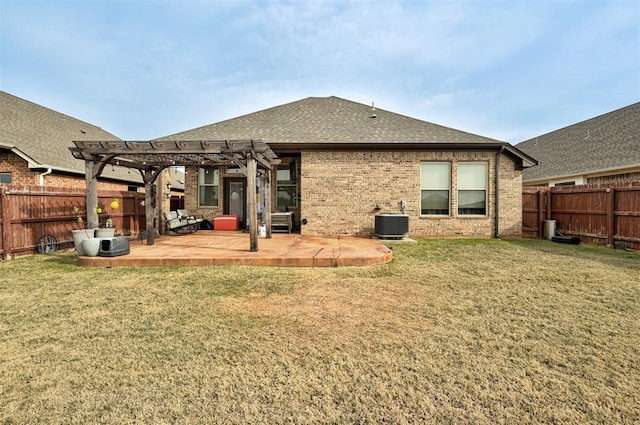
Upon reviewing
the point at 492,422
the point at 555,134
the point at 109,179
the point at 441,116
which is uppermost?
the point at 441,116

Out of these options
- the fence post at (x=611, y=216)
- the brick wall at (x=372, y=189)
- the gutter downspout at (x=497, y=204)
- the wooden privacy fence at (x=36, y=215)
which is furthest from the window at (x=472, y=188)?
the wooden privacy fence at (x=36, y=215)

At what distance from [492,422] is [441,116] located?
24.2 m

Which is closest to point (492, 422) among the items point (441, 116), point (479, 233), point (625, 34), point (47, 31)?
point (479, 233)

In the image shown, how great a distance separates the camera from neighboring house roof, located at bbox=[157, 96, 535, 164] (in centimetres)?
1052

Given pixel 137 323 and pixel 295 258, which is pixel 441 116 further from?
pixel 137 323

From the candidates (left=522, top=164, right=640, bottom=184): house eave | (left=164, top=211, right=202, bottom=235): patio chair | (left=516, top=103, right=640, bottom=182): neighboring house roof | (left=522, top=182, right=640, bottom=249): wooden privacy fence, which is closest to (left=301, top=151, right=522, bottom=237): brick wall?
(left=522, top=182, right=640, bottom=249): wooden privacy fence

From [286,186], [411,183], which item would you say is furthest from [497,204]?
[286,186]

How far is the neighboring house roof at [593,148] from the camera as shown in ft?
42.0

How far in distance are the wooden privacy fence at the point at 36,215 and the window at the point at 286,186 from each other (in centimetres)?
577

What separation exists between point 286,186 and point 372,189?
3.47 meters

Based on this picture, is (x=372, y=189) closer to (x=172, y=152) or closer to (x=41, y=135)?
(x=172, y=152)

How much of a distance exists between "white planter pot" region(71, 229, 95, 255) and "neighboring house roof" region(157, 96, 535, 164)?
5619 mm

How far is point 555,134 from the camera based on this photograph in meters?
20.0

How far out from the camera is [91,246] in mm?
6484
